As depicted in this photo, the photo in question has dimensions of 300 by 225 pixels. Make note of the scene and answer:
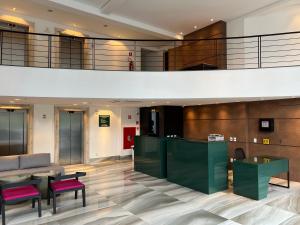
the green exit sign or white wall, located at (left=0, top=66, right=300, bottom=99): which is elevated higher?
white wall, located at (left=0, top=66, right=300, bottom=99)

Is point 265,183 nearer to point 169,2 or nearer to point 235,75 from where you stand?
point 235,75

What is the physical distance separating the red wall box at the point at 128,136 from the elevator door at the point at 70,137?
2067mm

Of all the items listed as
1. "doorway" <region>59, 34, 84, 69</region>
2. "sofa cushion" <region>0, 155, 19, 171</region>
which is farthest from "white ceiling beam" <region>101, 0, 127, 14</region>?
"sofa cushion" <region>0, 155, 19, 171</region>

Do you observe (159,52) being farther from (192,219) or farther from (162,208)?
(192,219)

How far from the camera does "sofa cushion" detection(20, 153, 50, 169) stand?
7098 mm

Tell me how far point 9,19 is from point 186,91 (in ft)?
22.8

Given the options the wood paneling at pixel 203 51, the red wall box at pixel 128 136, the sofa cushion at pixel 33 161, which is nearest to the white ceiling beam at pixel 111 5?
the wood paneling at pixel 203 51

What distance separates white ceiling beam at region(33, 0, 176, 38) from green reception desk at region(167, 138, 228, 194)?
5.38 m

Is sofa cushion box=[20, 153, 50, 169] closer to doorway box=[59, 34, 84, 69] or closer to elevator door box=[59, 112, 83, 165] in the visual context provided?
elevator door box=[59, 112, 83, 165]

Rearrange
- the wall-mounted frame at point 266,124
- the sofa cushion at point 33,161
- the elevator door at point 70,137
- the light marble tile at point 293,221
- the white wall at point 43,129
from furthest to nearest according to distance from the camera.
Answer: the elevator door at point 70,137, the white wall at point 43,129, the wall-mounted frame at point 266,124, the sofa cushion at point 33,161, the light marble tile at point 293,221

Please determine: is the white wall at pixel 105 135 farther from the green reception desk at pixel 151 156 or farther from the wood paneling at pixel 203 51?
the wood paneling at pixel 203 51

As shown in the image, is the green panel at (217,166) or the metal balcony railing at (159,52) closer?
Answer: the green panel at (217,166)

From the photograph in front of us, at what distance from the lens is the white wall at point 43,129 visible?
9.08 metres

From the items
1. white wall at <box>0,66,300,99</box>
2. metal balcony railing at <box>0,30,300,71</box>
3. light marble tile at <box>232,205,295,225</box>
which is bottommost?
light marble tile at <box>232,205,295,225</box>
